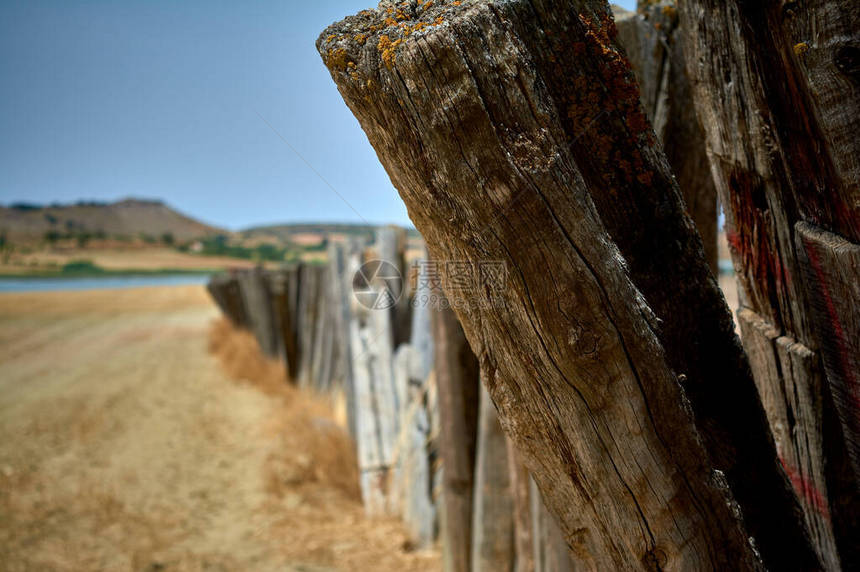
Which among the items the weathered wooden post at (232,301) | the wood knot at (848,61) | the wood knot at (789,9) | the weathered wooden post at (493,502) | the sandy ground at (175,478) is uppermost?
the wood knot at (789,9)

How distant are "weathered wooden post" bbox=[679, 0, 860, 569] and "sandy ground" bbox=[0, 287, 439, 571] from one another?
250cm

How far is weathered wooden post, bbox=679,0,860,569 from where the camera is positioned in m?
1.04

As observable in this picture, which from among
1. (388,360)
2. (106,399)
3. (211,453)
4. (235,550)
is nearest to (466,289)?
(388,360)

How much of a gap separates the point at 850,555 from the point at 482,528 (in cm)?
148

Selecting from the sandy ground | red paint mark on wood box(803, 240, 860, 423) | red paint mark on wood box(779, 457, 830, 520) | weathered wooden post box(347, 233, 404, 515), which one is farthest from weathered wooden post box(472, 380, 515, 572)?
weathered wooden post box(347, 233, 404, 515)

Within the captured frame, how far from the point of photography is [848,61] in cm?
100

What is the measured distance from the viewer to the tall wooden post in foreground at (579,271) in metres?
0.88

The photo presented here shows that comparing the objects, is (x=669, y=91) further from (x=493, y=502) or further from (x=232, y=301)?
(x=232, y=301)

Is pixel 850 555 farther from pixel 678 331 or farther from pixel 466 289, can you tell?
pixel 466 289

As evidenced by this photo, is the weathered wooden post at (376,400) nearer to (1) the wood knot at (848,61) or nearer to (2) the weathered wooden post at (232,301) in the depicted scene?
(1) the wood knot at (848,61)

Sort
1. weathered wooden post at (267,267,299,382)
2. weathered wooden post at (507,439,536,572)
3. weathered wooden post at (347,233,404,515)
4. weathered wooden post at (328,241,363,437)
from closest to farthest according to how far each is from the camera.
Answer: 1. weathered wooden post at (507,439,536,572)
2. weathered wooden post at (347,233,404,515)
3. weathered wooden post at (328,241,363,437)
4. weathered wooden post at (267,267,299,382)

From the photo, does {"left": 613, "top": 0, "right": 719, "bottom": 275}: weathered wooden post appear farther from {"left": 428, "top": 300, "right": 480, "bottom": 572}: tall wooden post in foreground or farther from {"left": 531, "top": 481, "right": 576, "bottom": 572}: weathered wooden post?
{"left": 428, "top": 300, "right": 480, "bottom": 572}: tall wooden post in foreground

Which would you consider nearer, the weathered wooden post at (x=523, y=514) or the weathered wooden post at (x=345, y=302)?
the weathered wooden post at (x=523, y=514)

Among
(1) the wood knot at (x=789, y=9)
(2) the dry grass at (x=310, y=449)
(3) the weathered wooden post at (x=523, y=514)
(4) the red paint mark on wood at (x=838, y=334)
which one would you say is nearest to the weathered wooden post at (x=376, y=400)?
(2) the dry grass at (x=310, y=449)
